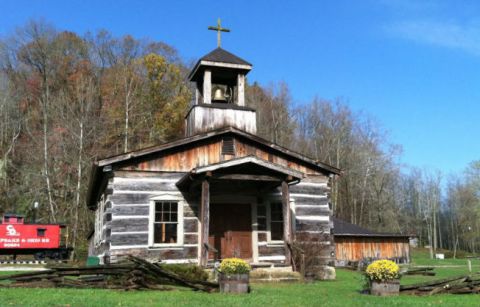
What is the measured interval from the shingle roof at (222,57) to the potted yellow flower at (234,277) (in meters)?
10.1

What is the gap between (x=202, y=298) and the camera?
10219 millimetres

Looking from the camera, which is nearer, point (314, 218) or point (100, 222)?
point (314, 218)

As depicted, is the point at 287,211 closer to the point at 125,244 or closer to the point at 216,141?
the point at 216,141

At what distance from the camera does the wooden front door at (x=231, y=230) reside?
58.5 ft

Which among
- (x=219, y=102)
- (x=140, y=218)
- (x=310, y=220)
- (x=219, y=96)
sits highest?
(x=219, y=96)

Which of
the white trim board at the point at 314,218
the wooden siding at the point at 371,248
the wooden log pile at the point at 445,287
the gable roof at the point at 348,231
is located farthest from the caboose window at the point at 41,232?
the wooden log pile at the point at 445,287

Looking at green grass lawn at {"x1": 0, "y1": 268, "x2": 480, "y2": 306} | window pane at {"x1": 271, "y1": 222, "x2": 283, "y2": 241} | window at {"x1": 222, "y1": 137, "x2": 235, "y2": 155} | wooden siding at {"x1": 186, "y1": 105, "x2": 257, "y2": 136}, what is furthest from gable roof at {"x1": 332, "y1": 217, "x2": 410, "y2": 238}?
green grass lawn at {"x1": 0, "y1": 268, "x2": 480, "y2": 306}

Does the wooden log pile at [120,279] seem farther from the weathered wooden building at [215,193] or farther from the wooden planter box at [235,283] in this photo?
the weathered wooden building at [215,193]

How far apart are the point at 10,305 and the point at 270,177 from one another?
9.30 metres

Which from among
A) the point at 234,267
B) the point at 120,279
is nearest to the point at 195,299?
the point at 234,267

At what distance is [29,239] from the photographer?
30.3 m

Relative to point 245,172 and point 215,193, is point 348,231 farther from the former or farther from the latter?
point 245,172

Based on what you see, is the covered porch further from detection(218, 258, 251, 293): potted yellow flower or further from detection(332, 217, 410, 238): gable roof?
detection(332, 217, 410, 238): gable roof

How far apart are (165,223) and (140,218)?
0.92 m
